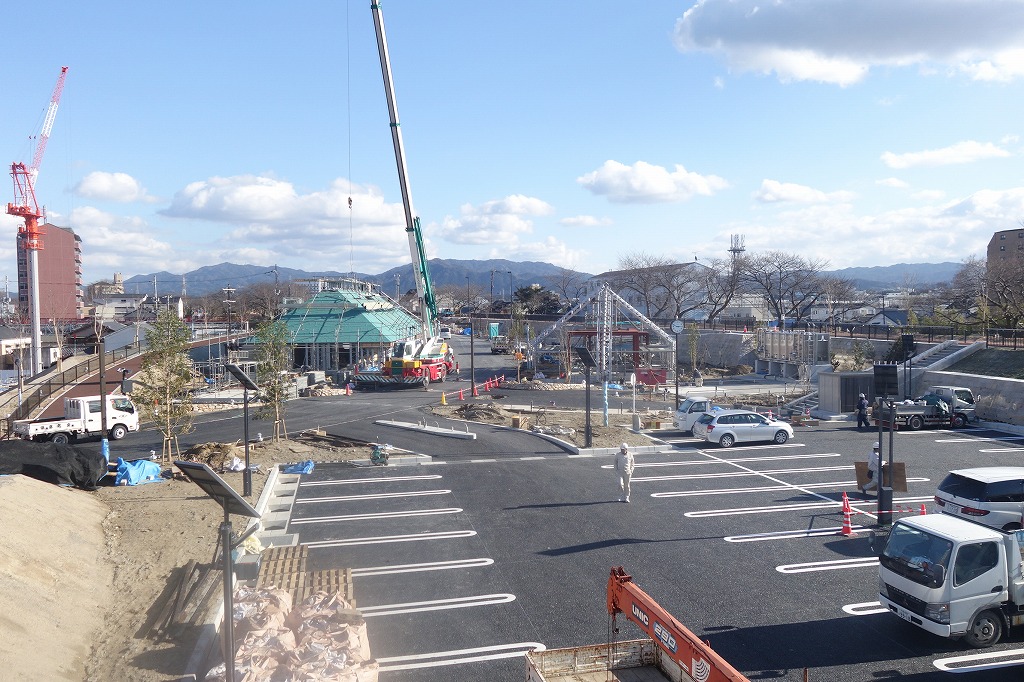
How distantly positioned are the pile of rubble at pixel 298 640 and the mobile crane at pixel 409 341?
3633 cm

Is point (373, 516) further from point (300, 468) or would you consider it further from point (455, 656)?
point (455, 656)

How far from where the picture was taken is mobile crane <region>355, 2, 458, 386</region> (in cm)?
4547

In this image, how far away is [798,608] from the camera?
10883mm

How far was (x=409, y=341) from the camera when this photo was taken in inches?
1973

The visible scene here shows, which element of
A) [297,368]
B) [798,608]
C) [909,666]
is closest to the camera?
[909,666]

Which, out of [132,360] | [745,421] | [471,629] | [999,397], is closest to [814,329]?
[999,397]

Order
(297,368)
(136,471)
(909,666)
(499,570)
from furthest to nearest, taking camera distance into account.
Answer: (297,368) < (136,471) < (499,570) < (909,666)

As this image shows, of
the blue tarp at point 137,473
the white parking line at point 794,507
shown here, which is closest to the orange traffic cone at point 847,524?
the white parking line at point 794,507

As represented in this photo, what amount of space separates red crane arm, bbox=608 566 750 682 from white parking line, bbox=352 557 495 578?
5603 millimetres

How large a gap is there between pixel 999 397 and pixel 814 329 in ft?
95.7

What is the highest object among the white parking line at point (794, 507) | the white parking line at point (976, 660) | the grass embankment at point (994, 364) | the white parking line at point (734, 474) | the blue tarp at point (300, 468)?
the grass embankment at point (994, 364)

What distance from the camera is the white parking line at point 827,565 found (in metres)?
12.6

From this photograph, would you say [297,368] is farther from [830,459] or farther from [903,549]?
[903,549]

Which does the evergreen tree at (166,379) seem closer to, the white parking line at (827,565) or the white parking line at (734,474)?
the white parking line at (734,474)
